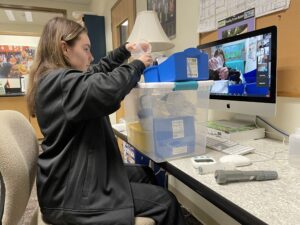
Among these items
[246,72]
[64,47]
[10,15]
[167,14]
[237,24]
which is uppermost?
[10,15]

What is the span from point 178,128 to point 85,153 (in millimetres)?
342

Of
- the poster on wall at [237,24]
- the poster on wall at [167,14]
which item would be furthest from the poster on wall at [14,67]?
the poster on wall at [237,24]

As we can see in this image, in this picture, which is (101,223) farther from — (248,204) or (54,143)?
(248,204)

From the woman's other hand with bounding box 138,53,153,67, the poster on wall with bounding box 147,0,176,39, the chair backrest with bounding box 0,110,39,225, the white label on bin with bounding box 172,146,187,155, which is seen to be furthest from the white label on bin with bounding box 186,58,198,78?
the poster on wall with bounding box 147,0,176,39

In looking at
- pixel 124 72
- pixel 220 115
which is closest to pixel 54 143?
pixel 124 72

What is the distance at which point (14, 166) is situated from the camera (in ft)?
2.48

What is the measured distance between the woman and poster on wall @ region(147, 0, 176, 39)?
116cm

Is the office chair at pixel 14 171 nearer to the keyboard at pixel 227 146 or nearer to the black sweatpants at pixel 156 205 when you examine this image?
the black sweatpants at pixel 156 205

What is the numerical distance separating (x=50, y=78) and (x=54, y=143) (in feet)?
0.72

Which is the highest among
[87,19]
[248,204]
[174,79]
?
[87,19]

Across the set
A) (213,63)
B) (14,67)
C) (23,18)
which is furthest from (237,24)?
(23,18)

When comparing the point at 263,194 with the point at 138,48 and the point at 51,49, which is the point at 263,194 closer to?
the point at 138,48

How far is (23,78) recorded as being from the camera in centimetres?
432

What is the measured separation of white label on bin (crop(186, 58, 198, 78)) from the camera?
0.88 meters
